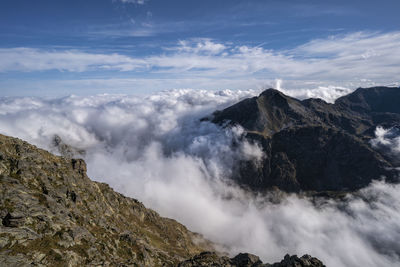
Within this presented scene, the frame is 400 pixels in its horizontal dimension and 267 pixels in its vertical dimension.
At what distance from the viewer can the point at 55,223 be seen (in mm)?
85562

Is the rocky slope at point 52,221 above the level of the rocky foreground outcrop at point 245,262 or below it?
above

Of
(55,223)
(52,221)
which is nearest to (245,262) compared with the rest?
(55,223)

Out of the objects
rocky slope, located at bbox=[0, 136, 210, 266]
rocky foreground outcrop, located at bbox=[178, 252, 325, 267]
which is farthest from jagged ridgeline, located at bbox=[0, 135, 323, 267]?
rocky foreground outcrop, located at bbox=[178, 252, 325, 267]

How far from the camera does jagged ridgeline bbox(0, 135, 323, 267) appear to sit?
70.8 m

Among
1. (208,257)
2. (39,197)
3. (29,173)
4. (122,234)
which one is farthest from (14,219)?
(208,257)

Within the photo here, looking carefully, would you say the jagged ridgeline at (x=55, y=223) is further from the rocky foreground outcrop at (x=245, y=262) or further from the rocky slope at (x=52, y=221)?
the rocky foreground outcrop at (x=245, y=262)

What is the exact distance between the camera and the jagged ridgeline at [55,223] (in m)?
70.8

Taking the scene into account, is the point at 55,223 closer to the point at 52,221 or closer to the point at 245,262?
the point at 52,221

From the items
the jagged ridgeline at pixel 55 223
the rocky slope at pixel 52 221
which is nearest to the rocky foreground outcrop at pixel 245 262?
the jagged ridgeline at pixel 55 223

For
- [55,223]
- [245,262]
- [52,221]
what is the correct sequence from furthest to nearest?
[245,262] < [52,221] < [55,223]

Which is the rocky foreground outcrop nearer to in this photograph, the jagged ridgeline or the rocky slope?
the jagged ridgeline

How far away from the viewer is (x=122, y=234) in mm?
125625

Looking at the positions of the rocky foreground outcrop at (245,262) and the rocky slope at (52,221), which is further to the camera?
the rocky foreground outcrop at (245,262)

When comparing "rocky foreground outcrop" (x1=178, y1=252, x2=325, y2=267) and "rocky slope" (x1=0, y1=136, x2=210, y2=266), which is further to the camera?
"rocky foreground outcrop" (x1=178, y1=252, x2=325, y2=267)
